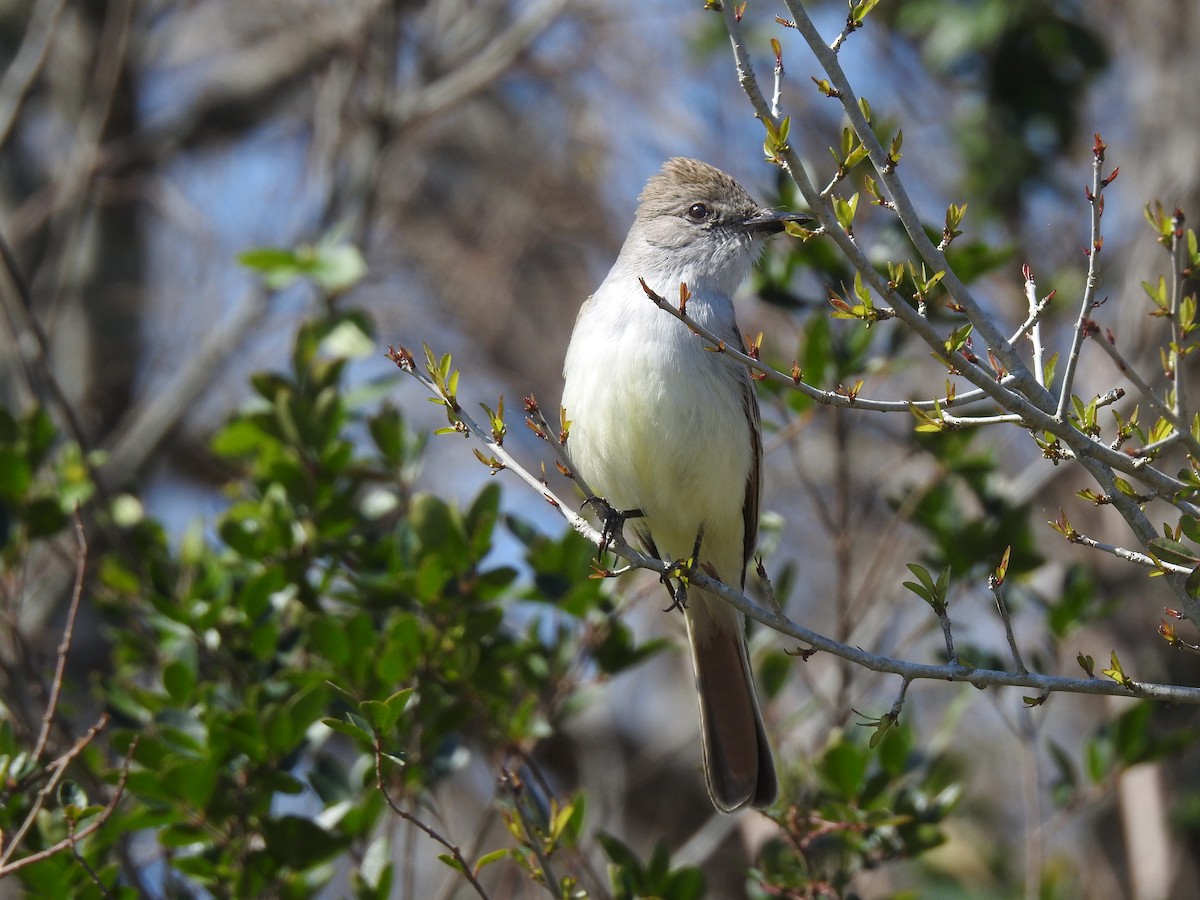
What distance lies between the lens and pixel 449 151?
7656mm

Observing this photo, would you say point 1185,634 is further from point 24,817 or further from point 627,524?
point 24,817

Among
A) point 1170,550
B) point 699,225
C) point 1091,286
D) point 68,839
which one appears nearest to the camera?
point 1091,286

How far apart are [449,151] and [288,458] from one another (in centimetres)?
409

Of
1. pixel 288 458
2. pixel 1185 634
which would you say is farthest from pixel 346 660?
pixel 1185 634

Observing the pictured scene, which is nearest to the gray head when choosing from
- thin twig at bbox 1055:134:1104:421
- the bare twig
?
thin twig at bbox 1055:134:1104:421

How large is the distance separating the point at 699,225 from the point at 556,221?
274 centimetres

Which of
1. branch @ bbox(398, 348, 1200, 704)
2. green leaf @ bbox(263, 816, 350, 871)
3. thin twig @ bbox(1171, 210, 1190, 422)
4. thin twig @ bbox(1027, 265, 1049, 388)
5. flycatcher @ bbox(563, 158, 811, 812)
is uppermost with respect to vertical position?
flycatcher @ bbox(563, 158, 811, 812)

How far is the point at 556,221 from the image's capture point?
718cm

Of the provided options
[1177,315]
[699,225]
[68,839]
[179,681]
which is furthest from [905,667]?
[699,225]

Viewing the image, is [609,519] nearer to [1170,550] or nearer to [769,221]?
[769,221]

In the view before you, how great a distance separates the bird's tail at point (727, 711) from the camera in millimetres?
3867

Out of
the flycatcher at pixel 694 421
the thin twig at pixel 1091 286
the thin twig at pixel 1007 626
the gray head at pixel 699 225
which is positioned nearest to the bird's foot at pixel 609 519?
the flycatcher at pixel 694 421

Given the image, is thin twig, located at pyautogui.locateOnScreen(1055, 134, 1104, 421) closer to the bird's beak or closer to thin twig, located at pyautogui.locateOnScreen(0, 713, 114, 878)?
the bird's beak

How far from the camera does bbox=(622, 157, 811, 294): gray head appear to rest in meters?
4.39
